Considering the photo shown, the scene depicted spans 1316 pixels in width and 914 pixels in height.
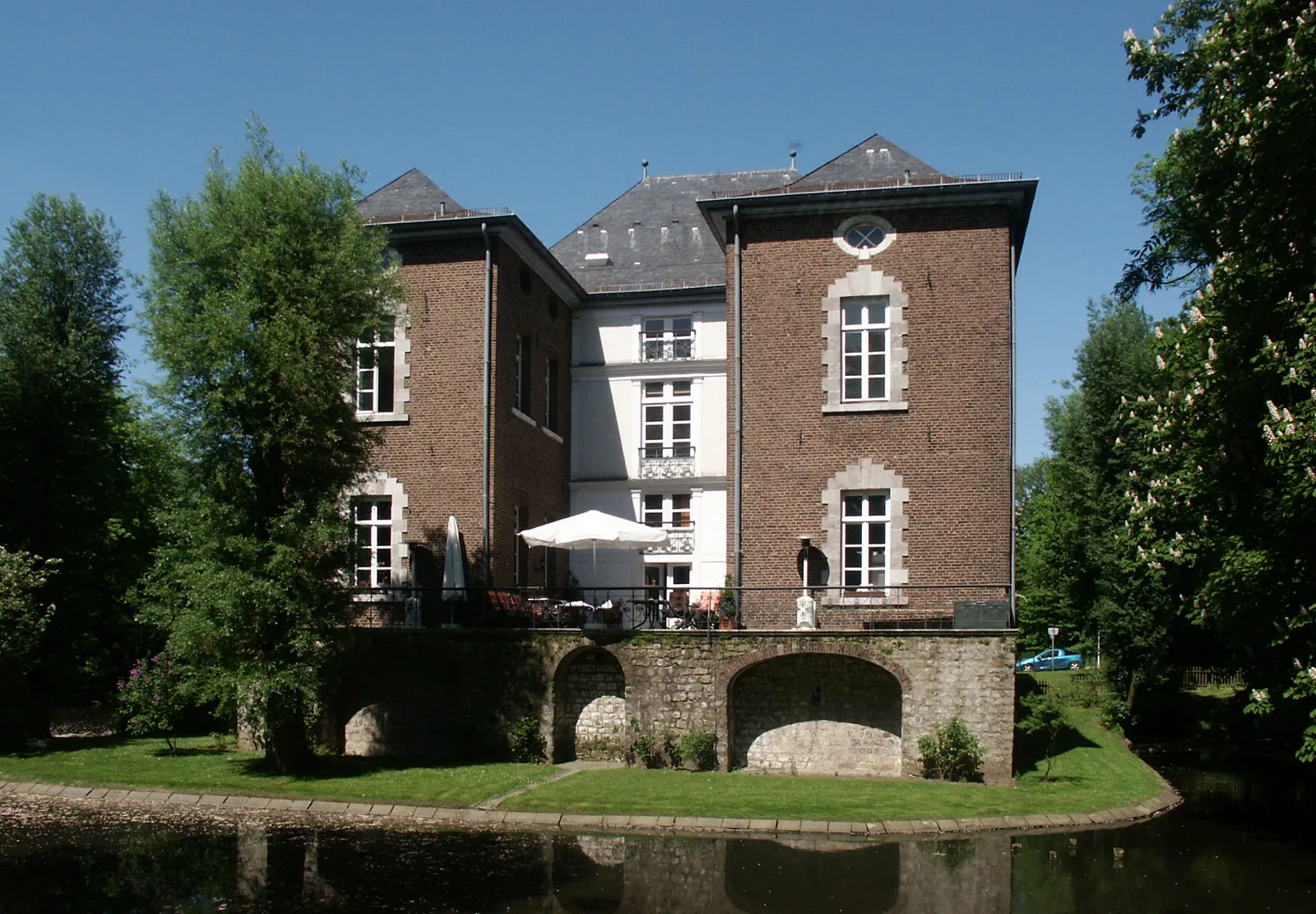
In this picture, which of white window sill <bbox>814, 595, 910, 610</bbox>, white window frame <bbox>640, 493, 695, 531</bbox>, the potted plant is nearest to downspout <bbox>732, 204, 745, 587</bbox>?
the potted plant

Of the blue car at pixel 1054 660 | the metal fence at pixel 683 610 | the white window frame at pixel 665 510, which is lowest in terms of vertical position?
the blue car at pixel 1054 660

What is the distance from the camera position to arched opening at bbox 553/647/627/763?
1977 centimetres

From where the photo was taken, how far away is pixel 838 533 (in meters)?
21.0

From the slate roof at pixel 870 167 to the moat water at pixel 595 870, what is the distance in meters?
11.7

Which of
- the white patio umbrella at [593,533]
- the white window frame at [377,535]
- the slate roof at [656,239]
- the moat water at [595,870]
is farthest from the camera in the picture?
the slate roof at [656,239]

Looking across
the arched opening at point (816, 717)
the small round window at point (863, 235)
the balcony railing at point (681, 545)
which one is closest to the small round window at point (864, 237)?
the small round window at point (863, 235)

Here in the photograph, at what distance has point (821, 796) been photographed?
1641 cm

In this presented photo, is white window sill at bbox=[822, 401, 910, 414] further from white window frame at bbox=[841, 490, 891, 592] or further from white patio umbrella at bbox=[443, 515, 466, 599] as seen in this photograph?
white patio umbrella at bbox=[443, 515, 466, 599]

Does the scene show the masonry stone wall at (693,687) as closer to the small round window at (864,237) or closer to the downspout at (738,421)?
the downspout at (738,421)

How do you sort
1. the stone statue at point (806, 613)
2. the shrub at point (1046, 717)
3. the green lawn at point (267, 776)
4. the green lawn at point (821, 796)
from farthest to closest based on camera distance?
the stone statue at point (806, 613), the shrub at point (1046, 717), the green lawn at point (267, 776), the green lawn at point (821, 796)

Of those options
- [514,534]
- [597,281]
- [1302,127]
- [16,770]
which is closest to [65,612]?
[16,770]

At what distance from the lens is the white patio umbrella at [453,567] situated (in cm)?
2072

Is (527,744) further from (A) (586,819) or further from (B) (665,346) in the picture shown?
(B) (665,346)

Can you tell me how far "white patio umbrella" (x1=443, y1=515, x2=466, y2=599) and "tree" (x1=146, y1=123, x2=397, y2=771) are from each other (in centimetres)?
272
